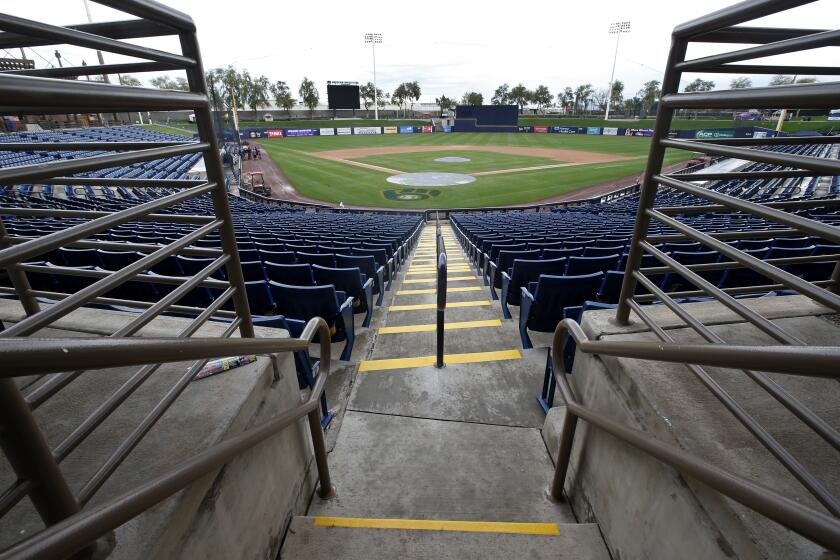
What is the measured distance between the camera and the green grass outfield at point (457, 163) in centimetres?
3442

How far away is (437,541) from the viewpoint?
7.34 feet

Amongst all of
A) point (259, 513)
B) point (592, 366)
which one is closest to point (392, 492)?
point (259, 513)

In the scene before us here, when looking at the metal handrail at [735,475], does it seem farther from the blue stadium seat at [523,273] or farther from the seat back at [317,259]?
the seat back at [317,259]

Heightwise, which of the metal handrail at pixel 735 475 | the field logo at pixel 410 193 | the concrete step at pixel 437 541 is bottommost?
the field logo at pixel 410 193

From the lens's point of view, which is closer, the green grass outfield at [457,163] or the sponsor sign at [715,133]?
the green grass outfield at [457,163]

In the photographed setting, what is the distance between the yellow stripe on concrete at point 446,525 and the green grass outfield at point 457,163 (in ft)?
106

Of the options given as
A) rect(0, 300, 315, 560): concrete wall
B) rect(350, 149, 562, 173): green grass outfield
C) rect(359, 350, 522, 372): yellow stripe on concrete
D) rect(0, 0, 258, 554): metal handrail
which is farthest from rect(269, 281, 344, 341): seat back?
rect(350, 149, 562, 173): green grass outfield

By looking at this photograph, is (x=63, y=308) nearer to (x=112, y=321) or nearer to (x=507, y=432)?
(x=112, y=321)

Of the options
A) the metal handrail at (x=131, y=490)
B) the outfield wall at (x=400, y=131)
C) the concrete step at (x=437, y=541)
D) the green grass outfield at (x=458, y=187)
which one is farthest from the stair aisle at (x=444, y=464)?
the outfield wall at (x=400, y=131)

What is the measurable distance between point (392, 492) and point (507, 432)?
110 cm

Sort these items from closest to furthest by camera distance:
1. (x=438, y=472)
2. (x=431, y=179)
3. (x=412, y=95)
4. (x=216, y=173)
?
1. (x=216, y=173)
2. (x=438, y=472)
3. (x=431, y=179)
4. (x=412, y=95)

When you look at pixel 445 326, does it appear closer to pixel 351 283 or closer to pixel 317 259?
pixel 351 283

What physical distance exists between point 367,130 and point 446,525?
73.4 m

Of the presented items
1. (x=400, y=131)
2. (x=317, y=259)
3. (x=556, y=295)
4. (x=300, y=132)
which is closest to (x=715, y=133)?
(x=400, y=131)
